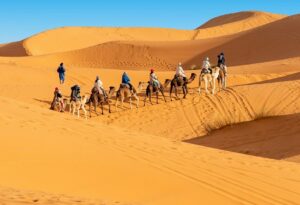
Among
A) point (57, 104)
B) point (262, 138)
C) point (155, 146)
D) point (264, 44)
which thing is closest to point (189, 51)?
point (264, 44)

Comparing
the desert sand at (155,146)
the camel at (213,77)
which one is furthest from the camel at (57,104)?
the camel at (213,77)

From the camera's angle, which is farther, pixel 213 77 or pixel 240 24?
pixel 240 24

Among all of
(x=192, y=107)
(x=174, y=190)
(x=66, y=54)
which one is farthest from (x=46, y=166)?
(x=66, y=54)

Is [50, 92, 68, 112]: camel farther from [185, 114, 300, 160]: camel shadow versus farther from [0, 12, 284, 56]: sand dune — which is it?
[0, 12, 284, 56]: sand dune

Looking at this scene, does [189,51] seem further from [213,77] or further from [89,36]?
[213,77]

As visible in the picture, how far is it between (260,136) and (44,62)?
146 ft

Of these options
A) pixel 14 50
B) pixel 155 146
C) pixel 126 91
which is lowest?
pixel 155 146

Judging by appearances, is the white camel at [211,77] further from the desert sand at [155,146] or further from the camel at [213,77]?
the desert sand at [155,146]

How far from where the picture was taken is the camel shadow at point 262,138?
1609cm

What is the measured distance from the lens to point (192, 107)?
73.3ft

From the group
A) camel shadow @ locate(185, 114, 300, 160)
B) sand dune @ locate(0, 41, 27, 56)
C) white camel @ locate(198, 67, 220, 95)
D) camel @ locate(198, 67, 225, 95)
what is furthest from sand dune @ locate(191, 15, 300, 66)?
camel shadow @ locate(185, 114, 300, 160)

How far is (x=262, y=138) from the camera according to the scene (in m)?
18.2

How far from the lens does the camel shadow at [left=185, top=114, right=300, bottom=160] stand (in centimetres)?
1609

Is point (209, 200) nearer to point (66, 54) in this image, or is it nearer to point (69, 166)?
point (69, 166)
